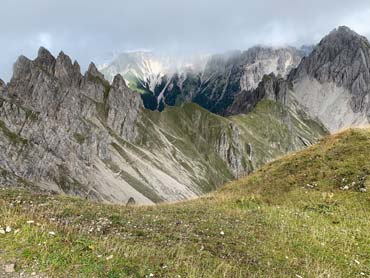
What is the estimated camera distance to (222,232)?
1914 cm

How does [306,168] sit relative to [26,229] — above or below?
below

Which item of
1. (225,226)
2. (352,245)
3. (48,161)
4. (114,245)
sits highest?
(114,245)

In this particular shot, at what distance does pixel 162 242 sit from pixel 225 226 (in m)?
4.23

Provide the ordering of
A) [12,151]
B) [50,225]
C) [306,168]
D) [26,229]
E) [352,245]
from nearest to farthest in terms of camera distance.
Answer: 1. [26,229]
2. [50,225]
3. [352,245]
4. [306,168]
5. [12,151]

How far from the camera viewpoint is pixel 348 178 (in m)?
27.7

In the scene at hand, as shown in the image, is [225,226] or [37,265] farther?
[225,226]

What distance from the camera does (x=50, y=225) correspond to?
1636cm

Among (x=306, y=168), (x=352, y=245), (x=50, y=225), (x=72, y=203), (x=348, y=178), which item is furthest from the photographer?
(x=306, y=168)

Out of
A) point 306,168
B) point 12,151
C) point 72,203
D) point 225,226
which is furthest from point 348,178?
point 12,151

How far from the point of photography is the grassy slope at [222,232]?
14133 mm

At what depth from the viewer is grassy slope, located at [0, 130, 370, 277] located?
14133 millimetres

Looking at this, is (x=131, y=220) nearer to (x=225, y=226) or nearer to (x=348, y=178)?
(x=225, y=226)

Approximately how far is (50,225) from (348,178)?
63.1 feet

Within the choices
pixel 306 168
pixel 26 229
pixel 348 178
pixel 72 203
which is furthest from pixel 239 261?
pixel 306 168
